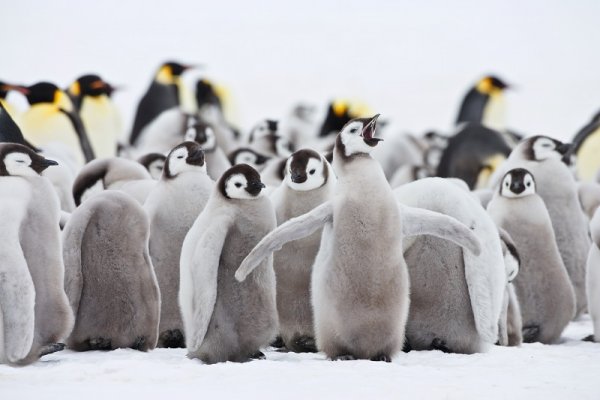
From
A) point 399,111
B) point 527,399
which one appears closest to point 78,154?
point 527,399

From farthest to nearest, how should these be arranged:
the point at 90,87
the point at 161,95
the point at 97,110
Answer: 1. the point at 161,95
2. the point at 90,87
3. the point at 97,110

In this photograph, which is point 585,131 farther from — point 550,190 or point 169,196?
point 169,196

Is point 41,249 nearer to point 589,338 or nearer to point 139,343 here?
point 139,343

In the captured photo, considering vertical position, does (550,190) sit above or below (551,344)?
above

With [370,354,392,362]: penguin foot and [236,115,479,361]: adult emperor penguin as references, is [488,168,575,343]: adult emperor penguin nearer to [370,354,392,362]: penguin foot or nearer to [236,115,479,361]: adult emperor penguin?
[236,115,479,361]: adult emperor penguin

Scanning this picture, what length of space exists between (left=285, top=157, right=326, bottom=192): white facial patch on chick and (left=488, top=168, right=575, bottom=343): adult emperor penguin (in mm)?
1267

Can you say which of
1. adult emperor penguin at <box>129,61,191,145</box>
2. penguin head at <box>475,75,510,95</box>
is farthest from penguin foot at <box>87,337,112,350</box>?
penguin head at <box>475,75,510,95</box>

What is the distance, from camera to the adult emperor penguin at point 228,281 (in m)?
3.88

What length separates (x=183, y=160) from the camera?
16.0ft

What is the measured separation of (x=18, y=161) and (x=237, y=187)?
0.83 metres

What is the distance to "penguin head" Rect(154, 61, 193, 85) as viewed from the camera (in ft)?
41.4

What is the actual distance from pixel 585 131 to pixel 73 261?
A: 303 inches

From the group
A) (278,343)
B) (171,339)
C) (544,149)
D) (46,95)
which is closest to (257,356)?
(278,343)

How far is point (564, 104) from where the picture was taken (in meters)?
27.2
